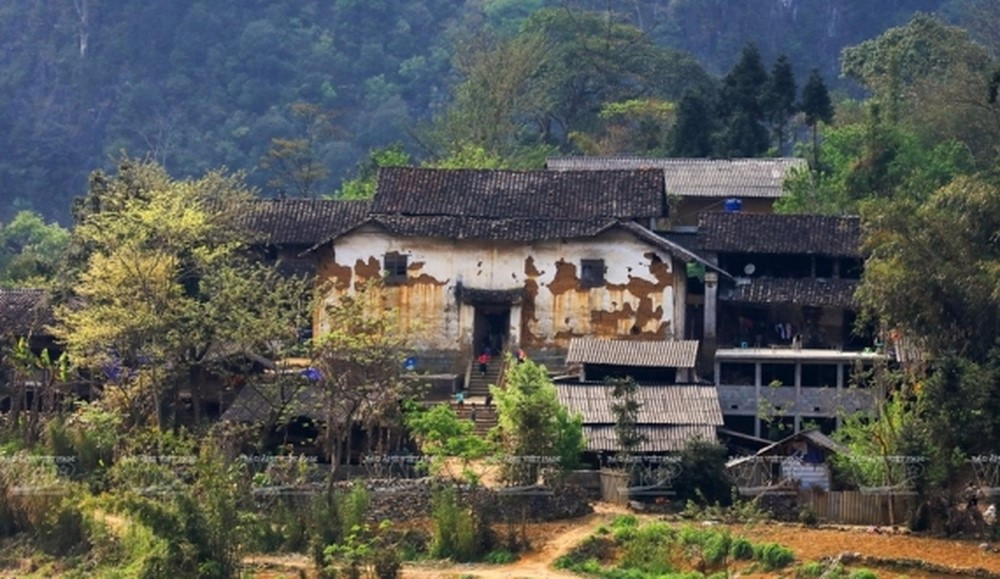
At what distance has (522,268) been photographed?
2168 inches

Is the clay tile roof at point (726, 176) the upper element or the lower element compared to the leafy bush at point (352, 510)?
upper

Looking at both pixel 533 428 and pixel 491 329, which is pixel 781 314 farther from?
pixel 533 428

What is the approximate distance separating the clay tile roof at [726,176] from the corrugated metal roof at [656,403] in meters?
15.7

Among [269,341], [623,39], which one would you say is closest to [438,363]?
[269,341]

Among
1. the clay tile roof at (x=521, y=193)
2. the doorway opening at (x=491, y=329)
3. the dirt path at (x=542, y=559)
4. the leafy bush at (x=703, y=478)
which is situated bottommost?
the dirt path at (x=542, y=559)

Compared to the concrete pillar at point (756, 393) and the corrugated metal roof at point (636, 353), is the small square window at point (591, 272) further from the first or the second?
the concrete pillar at point (756, 393)

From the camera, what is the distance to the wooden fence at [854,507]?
147ft

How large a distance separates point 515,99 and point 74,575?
133 feet

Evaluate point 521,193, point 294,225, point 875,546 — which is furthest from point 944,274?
point 294,225

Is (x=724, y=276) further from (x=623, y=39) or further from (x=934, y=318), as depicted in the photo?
(x=623, y=39)

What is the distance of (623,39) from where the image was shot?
88.0 metres

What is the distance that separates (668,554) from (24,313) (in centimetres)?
1875

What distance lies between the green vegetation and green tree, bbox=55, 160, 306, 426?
9682 millimetres

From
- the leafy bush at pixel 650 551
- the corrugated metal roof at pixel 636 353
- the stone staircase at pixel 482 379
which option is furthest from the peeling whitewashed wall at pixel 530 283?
the leafy bush at pixel 650 551
